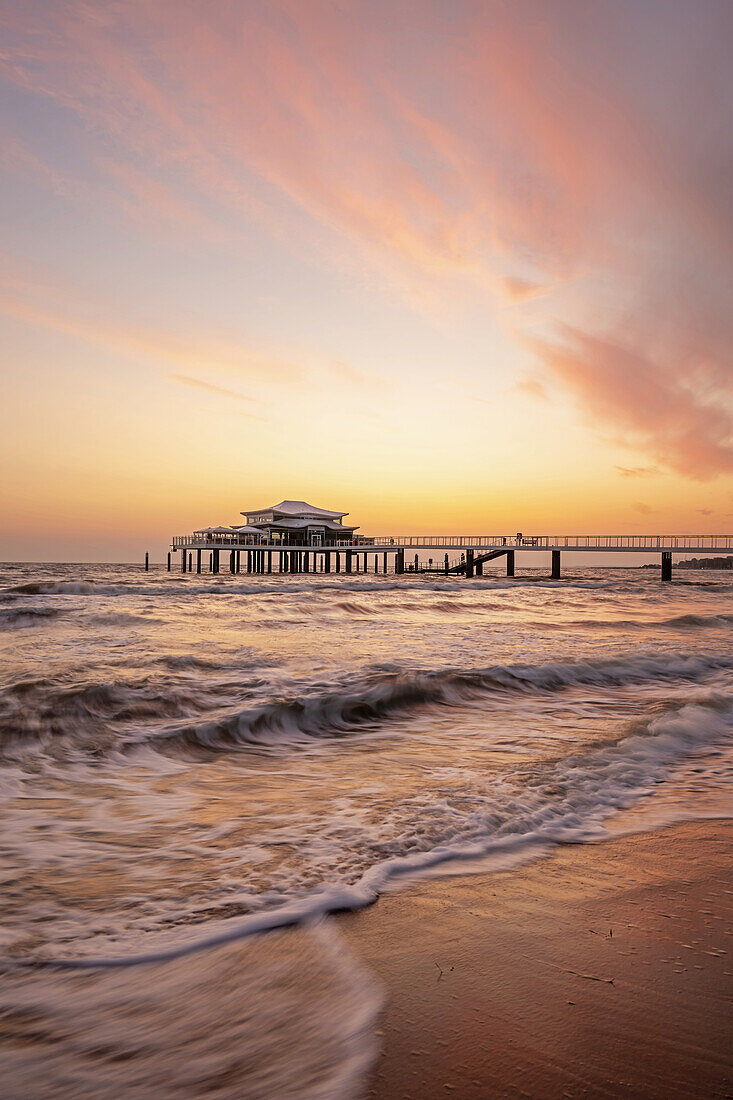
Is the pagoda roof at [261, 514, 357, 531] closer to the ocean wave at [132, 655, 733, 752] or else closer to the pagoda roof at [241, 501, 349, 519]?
the pagoda roof at [241, 501, 349, 519]

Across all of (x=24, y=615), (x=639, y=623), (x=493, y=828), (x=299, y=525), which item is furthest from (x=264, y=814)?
(x=299, y=525)

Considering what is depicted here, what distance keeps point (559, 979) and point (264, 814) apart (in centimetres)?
235

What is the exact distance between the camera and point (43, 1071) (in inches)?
71.9

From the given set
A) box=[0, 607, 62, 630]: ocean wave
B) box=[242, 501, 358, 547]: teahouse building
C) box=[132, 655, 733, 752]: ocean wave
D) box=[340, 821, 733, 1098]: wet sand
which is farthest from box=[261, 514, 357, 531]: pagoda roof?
box=[340, 821, 733, 1098]: wet sand

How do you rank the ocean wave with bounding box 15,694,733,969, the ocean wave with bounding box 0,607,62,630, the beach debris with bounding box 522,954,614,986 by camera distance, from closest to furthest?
the beach debris with bounding box 522,954,614,986 → the ocean wave with bounding box 15,694,733,969 → the ocean wave with bounding box 0,607,62,630

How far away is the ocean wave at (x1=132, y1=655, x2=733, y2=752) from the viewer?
6402 mm

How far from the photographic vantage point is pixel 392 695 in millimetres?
8148

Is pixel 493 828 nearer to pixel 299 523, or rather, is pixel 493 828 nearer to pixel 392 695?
pixel 392 695

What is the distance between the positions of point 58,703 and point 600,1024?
692 centimetres

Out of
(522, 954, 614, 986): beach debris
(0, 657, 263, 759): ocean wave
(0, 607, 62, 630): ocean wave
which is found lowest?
(0, 607, 62, 630): ocean wave

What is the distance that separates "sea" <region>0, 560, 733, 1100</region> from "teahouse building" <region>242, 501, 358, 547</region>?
203 ft

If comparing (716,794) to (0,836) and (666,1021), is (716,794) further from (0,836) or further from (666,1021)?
(0,836)

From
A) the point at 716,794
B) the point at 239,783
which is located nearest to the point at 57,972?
the point at 239,783

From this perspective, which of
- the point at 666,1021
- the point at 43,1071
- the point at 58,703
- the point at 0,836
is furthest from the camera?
the point at 58,703
